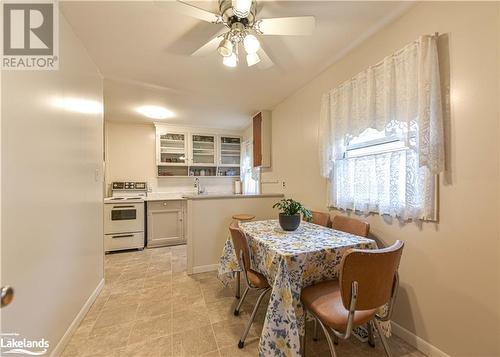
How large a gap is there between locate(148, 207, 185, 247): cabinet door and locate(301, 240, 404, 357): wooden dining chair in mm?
3208

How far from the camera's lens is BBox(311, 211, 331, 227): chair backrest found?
85.7 inches

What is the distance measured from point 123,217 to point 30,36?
2802 mm

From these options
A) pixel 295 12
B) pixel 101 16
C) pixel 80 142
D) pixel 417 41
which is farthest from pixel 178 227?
pixel 417 41

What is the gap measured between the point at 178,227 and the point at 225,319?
2.48 m

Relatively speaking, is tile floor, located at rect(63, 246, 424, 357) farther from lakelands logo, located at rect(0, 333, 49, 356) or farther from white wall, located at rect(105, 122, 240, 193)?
white wall, located at rect(105, 122, 240, 193)

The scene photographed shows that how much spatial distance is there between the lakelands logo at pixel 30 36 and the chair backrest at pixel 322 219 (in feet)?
8.11

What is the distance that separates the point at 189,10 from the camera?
125 cm

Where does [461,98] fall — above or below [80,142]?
above

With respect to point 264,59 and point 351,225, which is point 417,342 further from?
point 264,59

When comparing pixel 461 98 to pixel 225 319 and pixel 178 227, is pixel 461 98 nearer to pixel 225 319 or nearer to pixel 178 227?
pixel 225 319

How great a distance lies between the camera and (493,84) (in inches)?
44.6

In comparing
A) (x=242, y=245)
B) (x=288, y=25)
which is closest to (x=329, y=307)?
(x=242, y=245)

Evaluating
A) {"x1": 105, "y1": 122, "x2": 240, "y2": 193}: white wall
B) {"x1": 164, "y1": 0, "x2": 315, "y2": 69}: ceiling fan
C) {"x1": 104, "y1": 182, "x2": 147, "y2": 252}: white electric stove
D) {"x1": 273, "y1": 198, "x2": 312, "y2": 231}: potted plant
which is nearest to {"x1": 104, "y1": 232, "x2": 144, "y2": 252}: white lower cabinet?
{"x1": 104, "y1": 182, "x2": 147, "y2": 252}: white electric stove

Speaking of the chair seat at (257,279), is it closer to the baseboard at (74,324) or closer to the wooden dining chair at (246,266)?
the wooden dining chair at (246,266)
